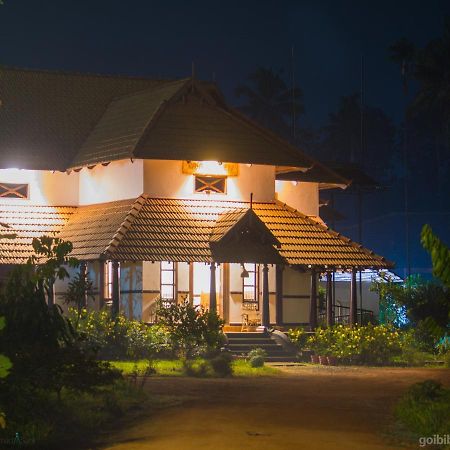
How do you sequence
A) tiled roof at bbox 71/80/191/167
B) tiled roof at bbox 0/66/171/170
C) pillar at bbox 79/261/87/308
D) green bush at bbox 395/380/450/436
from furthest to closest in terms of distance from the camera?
1. tiled roof at bbox 0/66/171/170
2. tiled roof at bbox 71/80/191/167
3. pillar at bbox 79/261/87/308
4. green bush at bbox 395/380/450/436

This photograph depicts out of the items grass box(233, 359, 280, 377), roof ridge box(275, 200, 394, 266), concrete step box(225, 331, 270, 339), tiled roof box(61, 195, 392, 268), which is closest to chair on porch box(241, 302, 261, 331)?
concrete step box(225, 331, 270, 339)

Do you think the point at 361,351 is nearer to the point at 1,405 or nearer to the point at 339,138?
the point at 1,405

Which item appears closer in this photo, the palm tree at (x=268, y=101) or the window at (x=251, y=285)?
the window at (x=251, y=285)

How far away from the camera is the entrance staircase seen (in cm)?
3456

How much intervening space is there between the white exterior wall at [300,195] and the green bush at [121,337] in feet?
31.0

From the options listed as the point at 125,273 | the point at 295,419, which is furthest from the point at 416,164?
the point at 295,419

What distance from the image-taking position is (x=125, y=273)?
3712cm

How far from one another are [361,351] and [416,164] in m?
61.6

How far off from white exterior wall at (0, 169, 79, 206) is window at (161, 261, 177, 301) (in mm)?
4553

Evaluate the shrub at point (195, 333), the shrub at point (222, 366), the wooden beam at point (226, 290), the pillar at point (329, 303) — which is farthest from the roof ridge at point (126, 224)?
the shrub at point (222, 366)

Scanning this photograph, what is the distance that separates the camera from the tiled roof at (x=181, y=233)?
115 feet

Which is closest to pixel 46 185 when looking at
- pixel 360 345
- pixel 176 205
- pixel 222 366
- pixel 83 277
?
pixel 176 205

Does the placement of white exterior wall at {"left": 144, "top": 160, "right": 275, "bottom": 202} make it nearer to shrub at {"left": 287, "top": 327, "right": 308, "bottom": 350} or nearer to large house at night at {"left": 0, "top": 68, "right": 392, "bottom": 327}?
large house at night at {"left": 0, "top": 68, "right": 392, "bottom": 327}

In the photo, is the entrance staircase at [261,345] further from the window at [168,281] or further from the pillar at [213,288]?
the window at [168,281]
